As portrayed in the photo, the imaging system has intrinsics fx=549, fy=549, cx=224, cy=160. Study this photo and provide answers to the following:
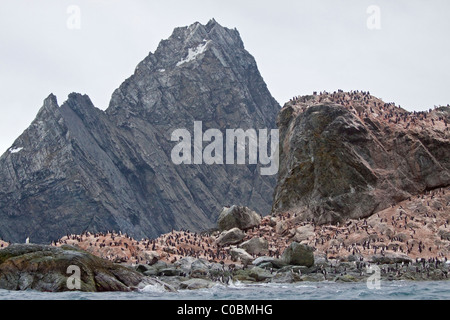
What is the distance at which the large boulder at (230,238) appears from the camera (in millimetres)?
78688

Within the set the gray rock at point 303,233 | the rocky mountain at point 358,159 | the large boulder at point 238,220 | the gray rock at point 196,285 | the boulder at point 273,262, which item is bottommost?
the gray rock at point 196,285

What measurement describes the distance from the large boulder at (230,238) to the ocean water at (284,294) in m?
32.6

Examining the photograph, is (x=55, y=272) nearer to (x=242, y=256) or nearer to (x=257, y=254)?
(x=242, y=256)

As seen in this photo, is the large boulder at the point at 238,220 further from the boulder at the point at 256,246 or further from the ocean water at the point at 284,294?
the ocean water at the point at 284,294

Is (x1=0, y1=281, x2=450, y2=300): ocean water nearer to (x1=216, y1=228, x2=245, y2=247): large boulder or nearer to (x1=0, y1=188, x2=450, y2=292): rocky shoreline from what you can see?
(x1=0, y1=188, x2=450, y2=292): rocky shoreline

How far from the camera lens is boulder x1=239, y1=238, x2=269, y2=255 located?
7269cm

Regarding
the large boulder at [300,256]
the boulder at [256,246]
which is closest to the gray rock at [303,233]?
the boulder at [256,246]

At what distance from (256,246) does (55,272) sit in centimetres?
4181

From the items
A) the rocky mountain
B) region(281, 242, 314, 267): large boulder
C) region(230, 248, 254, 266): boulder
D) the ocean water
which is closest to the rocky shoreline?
region(230, 248, 254, 266): boulder

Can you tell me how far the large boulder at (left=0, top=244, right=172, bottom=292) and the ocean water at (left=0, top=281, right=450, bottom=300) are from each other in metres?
1.21

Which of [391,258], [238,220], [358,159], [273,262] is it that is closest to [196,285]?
[273,262]

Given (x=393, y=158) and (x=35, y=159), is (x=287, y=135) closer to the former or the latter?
(x=393, y=158)

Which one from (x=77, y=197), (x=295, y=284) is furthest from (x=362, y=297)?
(x=77, y=197)

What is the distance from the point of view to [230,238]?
78938 millimetres
